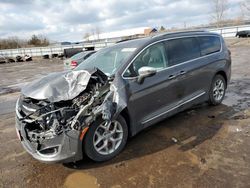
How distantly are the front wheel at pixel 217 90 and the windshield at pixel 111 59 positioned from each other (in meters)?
2.34

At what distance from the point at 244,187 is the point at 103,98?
208cm

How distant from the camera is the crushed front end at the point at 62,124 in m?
3.20

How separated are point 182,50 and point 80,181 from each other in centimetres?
308

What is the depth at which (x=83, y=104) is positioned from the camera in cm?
345

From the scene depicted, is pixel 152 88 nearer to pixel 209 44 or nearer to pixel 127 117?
pixel 127 117

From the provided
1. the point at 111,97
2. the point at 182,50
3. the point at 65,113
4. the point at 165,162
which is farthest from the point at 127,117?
the point at 182,50

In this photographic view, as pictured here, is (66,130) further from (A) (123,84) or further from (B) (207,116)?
(B) (207,116)

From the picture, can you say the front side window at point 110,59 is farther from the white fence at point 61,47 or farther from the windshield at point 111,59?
the white fence at point 61,47

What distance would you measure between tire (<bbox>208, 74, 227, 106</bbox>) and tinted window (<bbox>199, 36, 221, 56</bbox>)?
63cm

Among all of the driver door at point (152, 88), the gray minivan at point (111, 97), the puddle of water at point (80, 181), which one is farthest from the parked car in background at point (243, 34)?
the puddle of water at point (80, 181)

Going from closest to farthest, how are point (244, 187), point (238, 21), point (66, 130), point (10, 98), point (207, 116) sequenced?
point (244, 187), point (66, 130), point (207, 116), point (10, 98), point (238, 21)

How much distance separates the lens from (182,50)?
482 centimetres

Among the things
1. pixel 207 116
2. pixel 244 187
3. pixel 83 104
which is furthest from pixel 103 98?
pixel 207 116

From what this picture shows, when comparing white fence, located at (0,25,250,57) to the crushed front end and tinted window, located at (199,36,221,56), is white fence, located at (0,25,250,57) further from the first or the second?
the crushed front end
